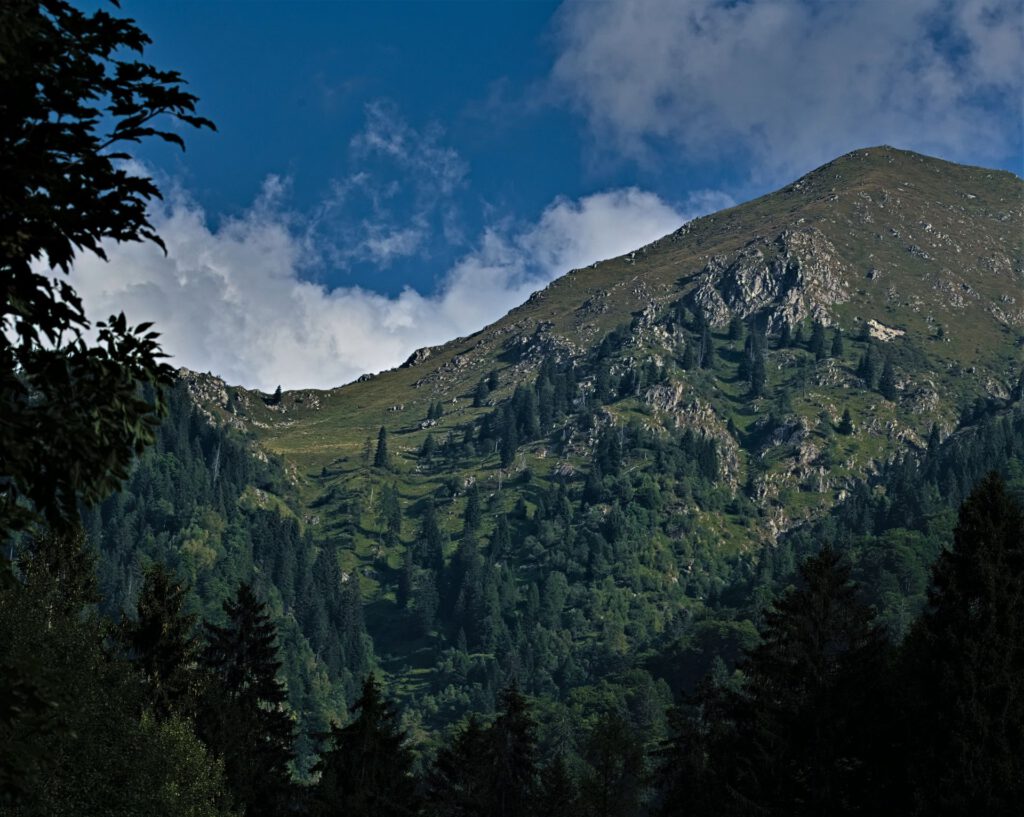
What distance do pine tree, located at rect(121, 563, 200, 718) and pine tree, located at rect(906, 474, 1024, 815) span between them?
43095 millimetres

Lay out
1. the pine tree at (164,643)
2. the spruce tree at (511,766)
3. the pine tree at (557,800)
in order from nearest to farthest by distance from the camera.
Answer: the pine tree at (164,643) → the spruce tree at (511,766) → the pine tree at (557,800)

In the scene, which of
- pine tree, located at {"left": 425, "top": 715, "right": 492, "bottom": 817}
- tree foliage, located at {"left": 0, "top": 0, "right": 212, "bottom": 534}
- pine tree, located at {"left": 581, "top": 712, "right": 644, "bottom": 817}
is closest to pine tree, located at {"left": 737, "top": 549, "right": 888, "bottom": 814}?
pine tree, located at {"left": 425, "top": 715, "right": 492, "bottom": 817}

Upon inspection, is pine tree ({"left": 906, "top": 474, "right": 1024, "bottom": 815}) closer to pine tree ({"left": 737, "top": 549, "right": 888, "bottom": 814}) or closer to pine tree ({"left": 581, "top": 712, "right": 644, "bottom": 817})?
pine tree ({"left": 737, "top": 549, "right": 888, "bottom": 814})

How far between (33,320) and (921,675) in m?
41.7

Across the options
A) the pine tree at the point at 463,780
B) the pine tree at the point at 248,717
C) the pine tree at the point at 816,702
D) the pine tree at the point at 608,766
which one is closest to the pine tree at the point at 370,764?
the pine tree at the point at 463,780

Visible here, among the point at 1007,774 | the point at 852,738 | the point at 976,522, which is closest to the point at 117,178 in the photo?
the point at 1007,774

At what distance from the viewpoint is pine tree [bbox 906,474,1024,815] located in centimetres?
4472

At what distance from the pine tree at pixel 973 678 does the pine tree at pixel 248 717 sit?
3789 centimetres

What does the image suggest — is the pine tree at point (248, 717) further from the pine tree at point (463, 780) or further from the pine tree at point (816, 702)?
the pine tree at point (816, 702)

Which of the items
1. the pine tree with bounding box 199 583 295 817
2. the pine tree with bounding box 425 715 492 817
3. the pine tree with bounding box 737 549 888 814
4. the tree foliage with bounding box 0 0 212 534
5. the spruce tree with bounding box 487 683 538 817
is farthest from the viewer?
the spruce tree with bounding box 487 683 538 817

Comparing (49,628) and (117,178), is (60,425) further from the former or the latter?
(49,628)

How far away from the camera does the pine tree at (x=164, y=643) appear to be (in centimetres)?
7525

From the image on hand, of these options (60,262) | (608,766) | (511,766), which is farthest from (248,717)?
(60,262)

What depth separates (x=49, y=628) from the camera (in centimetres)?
5472
